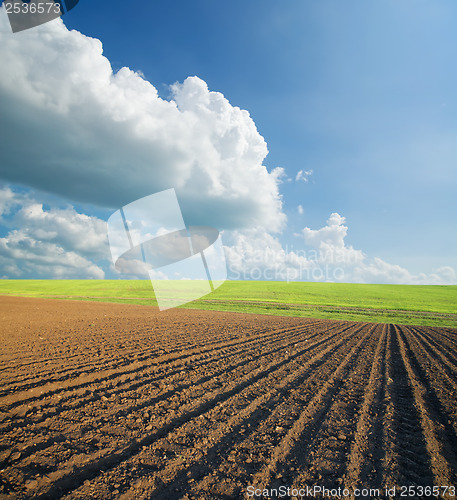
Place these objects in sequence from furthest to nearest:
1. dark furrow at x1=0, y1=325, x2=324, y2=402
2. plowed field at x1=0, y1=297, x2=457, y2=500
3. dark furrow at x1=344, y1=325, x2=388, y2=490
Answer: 1. dark furrow at x1=0, y1=325, x2=324, y2=402
2. dark furrow at x1=344, y1=325, x2=388, y2=490
3. plowed field at x1=0, y1=297, x2=457, y2=500

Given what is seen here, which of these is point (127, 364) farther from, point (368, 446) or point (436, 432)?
point (436, 432)

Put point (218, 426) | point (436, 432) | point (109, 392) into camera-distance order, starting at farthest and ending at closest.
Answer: point (109, 392) < point (436, 432) < point (218, 426)

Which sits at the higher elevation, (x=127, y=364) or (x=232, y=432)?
(x=232, y=432)

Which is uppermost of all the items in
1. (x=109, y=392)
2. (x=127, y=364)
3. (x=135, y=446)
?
(x=135, y=446)

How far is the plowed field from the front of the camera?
3562 mm

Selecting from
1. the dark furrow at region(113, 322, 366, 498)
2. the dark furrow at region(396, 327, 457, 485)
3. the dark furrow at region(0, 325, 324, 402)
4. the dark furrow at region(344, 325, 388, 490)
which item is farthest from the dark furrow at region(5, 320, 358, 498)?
the dark furrow at region(396, 327, 457, 485)

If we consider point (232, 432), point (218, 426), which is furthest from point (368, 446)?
point (218, 426)

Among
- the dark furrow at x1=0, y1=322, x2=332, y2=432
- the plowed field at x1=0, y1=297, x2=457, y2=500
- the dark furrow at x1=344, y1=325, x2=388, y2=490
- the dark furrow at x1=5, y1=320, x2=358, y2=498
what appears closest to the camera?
the dark furrow at x1=5, y1=320, x2=358, y2=498

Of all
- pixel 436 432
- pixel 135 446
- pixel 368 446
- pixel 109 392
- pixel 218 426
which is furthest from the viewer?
pixel 109 392

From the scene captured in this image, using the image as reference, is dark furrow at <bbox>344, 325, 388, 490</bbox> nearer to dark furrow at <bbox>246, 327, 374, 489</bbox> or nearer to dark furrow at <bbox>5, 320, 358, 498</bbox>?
dark furrow at <bbox>246, 327, 374, 489</bbox>

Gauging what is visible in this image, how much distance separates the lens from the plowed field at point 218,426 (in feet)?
11.7

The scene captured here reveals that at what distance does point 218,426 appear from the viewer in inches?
196

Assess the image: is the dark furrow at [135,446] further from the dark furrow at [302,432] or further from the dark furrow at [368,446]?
the dark furrow at [368,446]

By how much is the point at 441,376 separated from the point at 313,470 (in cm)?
821
